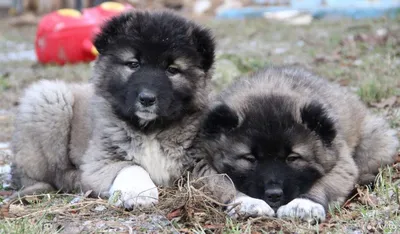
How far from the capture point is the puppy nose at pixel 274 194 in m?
3.95

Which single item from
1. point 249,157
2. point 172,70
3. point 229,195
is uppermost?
point 172,70

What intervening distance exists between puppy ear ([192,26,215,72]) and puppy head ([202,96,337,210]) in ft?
1.53

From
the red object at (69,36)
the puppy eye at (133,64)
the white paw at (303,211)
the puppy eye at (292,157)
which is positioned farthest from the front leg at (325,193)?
the red object at (69,36)

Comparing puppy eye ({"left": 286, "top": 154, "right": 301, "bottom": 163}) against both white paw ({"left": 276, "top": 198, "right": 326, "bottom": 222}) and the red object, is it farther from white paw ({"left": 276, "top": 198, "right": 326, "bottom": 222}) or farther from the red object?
the red object

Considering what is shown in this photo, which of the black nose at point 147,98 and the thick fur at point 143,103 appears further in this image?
the thick fur at point 143,103

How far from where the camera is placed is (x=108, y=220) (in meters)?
3.95

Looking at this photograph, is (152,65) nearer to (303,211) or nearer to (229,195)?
(229,195)

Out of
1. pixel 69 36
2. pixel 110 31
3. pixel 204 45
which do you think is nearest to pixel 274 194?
pixel 204 45

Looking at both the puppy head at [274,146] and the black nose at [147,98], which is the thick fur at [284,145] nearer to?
the puppy head at [274,146]

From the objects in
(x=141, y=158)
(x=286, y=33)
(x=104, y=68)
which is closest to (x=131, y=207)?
(x=141, y=158)

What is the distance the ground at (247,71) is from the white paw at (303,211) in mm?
70

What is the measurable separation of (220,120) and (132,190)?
0.76 metres

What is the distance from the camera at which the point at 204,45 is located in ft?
15.3

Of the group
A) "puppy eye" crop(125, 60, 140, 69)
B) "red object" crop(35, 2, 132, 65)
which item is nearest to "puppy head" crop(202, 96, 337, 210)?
"puppy eye" crop(125, 60, 140, 69)
